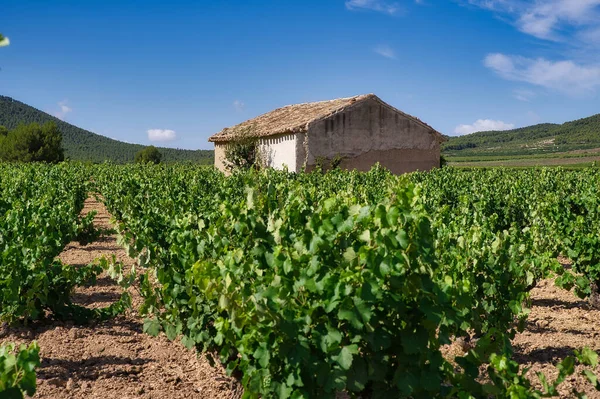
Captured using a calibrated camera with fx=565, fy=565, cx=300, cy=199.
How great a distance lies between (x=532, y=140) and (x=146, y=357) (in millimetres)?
113688

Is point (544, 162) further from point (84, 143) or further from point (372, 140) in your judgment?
point (84, 143)

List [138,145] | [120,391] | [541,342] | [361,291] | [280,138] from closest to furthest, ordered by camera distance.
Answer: [361,291], [120,391], [541,342], [280,138], [138,145]

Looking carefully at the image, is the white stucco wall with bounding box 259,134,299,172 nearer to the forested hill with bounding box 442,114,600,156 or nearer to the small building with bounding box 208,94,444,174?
the small building with bounding box 208,94,444,174

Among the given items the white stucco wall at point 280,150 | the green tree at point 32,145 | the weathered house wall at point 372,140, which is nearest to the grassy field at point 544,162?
the weathered house wall at point 372,140

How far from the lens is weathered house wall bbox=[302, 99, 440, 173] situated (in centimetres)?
2158

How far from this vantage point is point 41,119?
4793 inches

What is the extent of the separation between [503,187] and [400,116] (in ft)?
38.4

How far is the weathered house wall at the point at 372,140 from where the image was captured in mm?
21578

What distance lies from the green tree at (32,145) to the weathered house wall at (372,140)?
47729mm

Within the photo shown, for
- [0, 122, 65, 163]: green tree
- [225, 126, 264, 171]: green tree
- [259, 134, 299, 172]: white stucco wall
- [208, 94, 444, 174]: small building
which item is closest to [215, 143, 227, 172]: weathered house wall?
[225, 126, 264, 171]: green tree

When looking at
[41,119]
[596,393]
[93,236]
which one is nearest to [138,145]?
[41,119]

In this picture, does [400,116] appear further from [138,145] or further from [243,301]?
[138,145]

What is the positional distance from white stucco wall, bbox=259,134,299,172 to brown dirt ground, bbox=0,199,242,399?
49.9 feet

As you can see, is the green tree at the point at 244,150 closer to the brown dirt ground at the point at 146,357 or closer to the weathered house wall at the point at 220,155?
the weathered house wall at the point at 220,155
